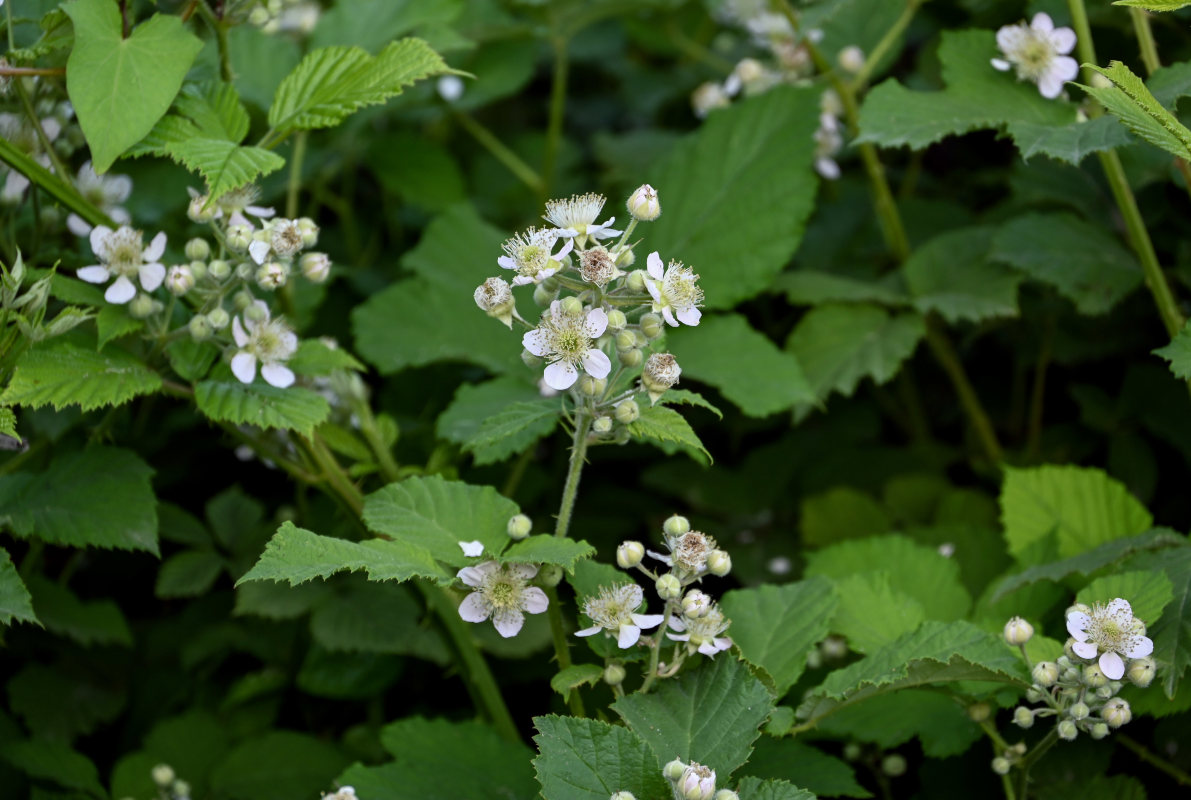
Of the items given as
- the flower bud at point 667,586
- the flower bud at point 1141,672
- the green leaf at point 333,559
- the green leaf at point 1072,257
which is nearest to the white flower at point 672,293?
the flower bud at point 667,586

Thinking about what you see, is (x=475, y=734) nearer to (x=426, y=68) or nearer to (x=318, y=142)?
(x=426, y=68)

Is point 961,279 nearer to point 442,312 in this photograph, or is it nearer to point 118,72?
point 442,312

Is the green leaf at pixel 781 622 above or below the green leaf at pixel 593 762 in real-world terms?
below

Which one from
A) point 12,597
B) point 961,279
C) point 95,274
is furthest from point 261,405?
point 961,279

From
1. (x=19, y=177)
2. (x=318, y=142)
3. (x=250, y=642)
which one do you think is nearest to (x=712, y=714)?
(x=250, y=642)

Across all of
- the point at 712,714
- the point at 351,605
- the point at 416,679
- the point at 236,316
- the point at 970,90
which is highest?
the point at 970,90

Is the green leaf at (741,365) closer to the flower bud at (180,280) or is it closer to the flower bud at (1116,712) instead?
the flower bud at (1116,712)
